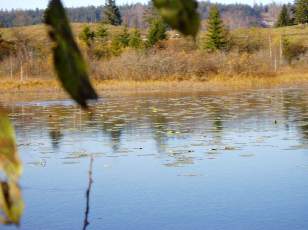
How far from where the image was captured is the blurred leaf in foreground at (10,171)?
31cm

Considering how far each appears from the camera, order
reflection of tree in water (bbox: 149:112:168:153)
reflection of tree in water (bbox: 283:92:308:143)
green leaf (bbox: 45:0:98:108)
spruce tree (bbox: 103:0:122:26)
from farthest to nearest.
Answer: reflection of tree in water (bbox: 283:92:308:143) → reflection of tree in water (bbox: 149:112:168:153) → spruce tree (bbox: 103:0:122:26) → green leaf (bbox: 45:0:98:108)

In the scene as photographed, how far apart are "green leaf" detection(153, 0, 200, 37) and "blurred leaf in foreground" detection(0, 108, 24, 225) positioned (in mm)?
103

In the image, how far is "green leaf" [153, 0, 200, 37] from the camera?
30 centimetres

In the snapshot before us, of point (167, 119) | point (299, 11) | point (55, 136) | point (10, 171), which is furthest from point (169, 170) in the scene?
point (10, 171)

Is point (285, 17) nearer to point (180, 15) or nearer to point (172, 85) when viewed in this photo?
point (172, 85)

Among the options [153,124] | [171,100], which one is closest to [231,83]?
[171,100]

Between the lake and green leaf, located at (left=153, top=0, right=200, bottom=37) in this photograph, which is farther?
the lake

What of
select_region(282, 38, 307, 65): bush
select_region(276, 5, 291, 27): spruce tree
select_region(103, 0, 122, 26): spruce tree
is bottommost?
select_region(282, 38, 307, 65): bush

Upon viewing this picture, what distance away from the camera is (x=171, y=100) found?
20.8 meters

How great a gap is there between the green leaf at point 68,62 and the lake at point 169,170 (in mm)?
70

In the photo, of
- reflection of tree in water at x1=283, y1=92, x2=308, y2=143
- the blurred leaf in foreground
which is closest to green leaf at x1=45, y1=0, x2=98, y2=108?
the blurred leaf in foreground

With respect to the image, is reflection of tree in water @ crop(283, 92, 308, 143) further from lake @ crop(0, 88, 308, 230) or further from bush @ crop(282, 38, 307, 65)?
bush @ crop(282, 38, 307, 65)

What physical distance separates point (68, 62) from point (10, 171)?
7 centimetres

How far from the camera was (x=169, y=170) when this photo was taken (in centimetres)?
812
